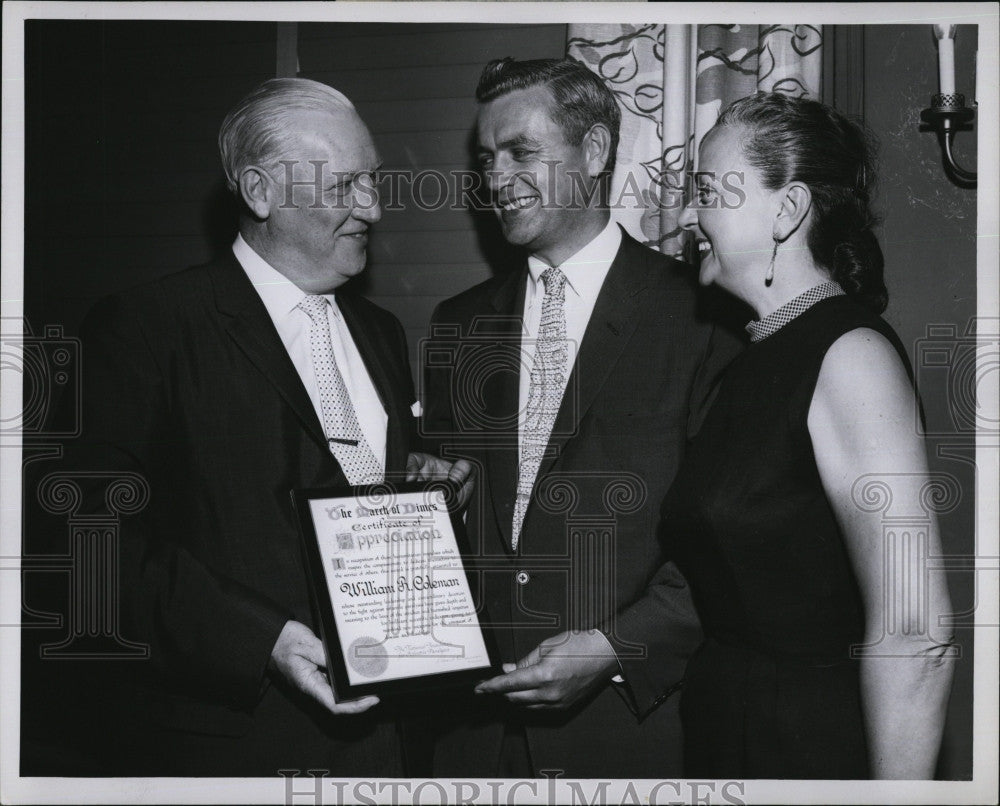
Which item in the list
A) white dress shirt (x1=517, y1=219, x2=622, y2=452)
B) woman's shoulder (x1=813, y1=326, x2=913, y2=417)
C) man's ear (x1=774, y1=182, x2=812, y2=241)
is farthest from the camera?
white dress shirt (x1=517, y1=219, x2=622, y2=452)

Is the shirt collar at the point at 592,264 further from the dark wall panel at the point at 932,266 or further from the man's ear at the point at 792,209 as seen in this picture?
the dark wall panel at the point at 932,266

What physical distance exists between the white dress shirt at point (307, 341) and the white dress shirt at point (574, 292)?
0.28 meters

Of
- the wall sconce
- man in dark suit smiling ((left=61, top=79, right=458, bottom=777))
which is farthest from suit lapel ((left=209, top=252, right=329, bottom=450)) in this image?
the wall sconce

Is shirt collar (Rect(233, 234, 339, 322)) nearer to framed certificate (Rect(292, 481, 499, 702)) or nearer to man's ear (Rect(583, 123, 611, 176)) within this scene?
framed certificate (Rect(292, 481, 499, 702))

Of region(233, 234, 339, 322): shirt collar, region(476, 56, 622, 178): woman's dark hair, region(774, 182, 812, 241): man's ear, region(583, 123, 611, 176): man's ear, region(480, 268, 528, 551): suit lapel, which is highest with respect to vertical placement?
region(476, 56, 622, 178): woman's dark hair

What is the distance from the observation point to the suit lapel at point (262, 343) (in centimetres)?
184

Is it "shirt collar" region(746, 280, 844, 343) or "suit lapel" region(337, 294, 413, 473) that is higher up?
"shirt collar" region(746, 280, 844, 343)

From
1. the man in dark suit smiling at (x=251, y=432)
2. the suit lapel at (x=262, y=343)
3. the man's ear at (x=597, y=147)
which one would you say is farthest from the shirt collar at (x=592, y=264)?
the suit lapel at (x=262, y=343)

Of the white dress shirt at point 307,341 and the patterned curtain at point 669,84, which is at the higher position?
the patterned curtain at point 669,84

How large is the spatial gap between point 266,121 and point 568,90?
1.90 feet

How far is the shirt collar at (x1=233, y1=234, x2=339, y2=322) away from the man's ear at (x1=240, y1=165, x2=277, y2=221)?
0.07 metres

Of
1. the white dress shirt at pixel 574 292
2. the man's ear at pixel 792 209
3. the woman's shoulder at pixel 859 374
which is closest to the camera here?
the woman's shoulder at pixel 859 374

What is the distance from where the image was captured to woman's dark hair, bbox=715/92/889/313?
1.79m

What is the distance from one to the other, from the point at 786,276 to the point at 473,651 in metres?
0.89
